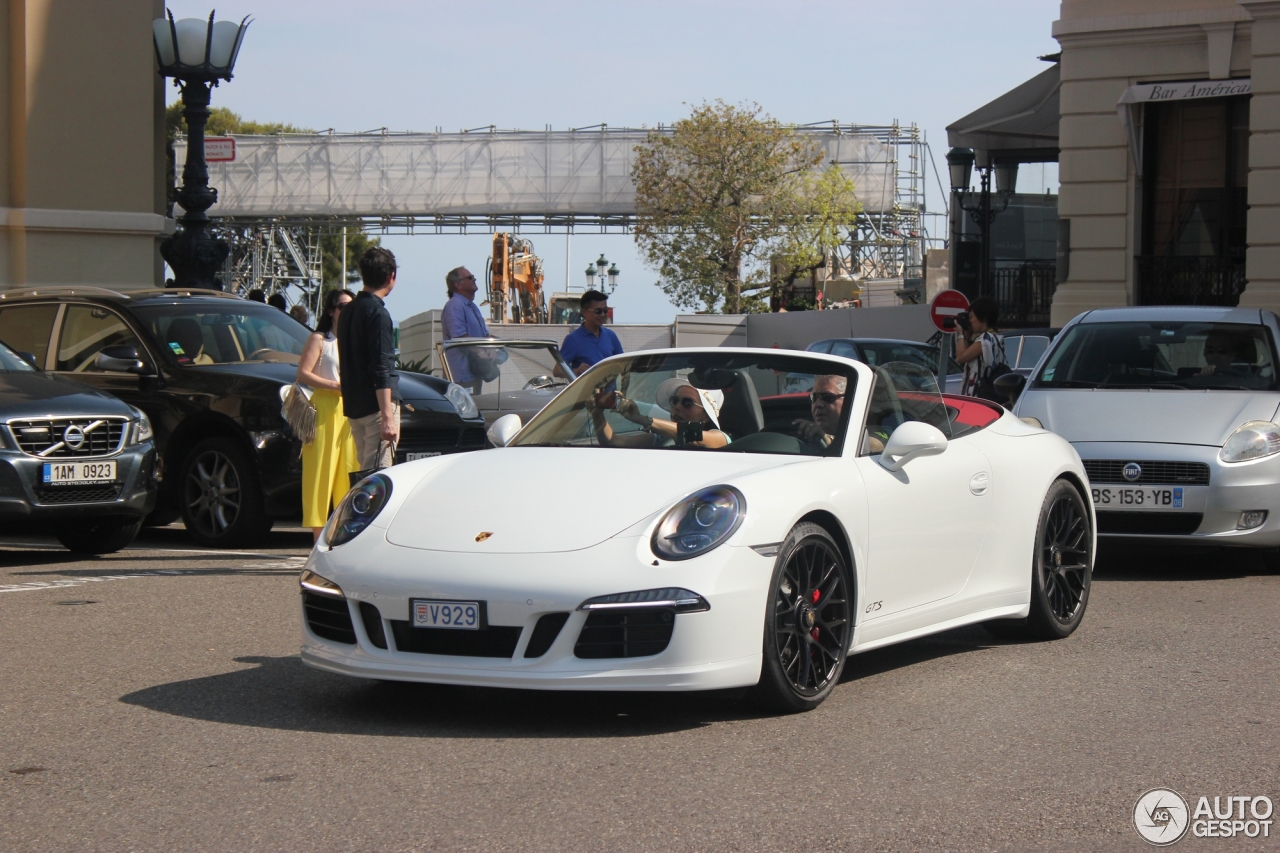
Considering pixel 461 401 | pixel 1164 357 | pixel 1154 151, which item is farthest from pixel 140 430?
pixel 1154 151

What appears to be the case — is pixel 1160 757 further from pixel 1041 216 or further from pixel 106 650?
pixel 1041 216

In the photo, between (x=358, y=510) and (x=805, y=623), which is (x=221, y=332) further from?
(x=805, y=623)

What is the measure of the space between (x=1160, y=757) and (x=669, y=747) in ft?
4.94

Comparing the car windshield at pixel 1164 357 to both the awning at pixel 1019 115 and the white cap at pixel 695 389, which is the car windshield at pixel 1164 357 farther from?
the awning at pixel 1019 115

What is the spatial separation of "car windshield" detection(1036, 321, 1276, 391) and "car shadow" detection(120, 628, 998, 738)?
203 inches

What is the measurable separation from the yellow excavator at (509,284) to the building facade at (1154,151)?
1379 inches

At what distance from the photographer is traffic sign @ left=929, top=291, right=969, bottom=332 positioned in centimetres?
2242

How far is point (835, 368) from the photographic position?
671cm

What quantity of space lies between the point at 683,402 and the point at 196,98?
12104 millimetres

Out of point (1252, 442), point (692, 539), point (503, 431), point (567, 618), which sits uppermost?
point (503, 431)

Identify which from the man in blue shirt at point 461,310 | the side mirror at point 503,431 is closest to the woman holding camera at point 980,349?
the man in blue shirt at point 461,310

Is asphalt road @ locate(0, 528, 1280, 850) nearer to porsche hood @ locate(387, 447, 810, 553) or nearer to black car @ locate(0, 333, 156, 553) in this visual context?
porsche hood @ locate(387, 447, 810, 553)

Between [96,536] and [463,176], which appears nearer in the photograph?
[96,536]

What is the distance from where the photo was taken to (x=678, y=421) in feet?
21.5
